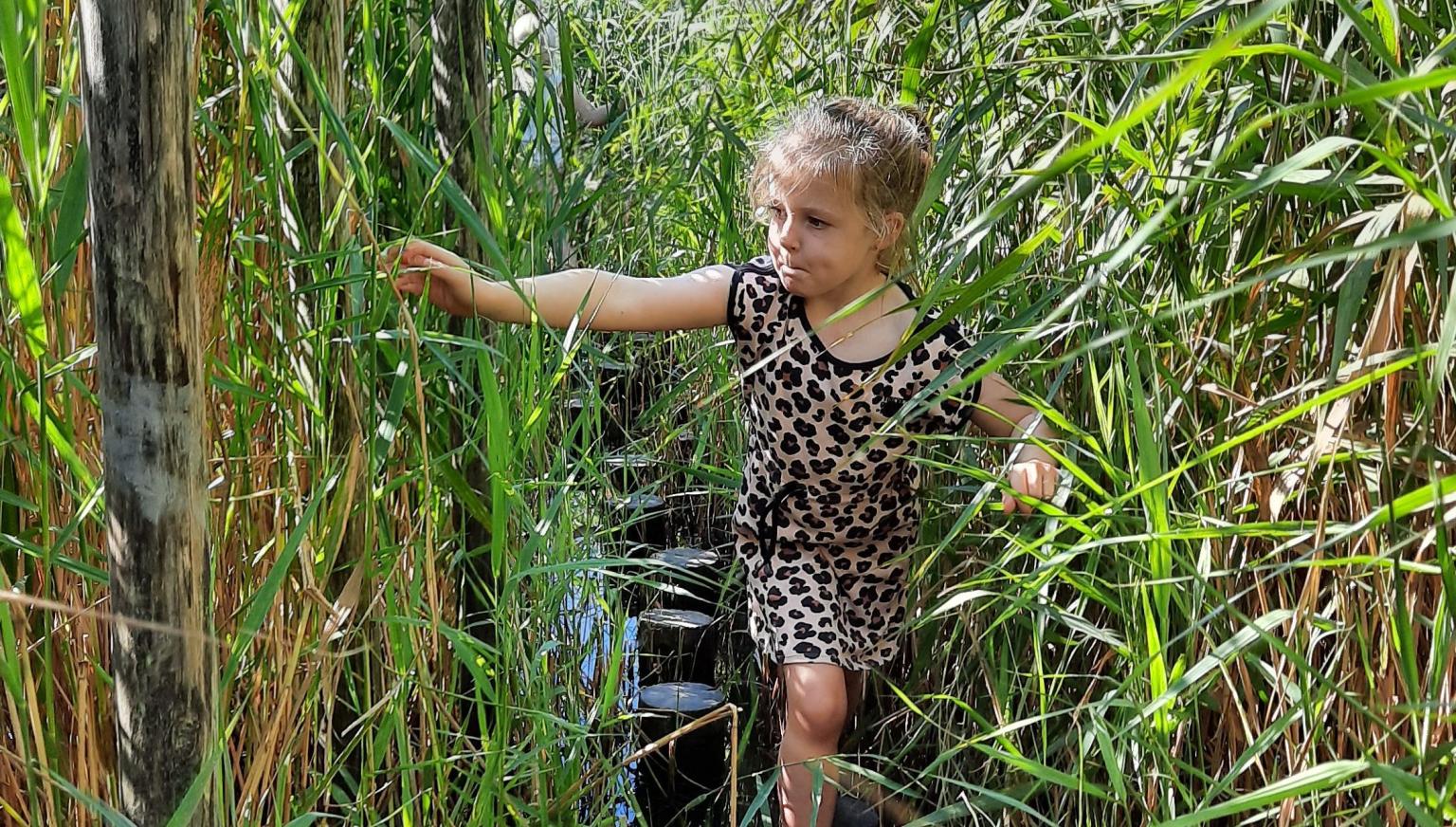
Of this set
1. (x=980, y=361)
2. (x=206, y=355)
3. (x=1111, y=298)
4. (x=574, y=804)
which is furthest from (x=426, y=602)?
(x=1111, y=298)

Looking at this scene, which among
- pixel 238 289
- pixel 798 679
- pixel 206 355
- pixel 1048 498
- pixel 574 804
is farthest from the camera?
pixel 798 679

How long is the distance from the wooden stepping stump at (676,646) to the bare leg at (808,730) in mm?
504

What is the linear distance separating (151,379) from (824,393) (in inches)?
44.8

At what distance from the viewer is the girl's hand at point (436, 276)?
130cm

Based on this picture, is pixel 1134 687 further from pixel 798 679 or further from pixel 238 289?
pixel 238 289

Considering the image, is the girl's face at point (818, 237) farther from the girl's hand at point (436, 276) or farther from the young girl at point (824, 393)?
the girl's hand at point (436, 276)

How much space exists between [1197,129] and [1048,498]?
0.37 meters

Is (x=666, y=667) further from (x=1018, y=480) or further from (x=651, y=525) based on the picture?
(x=1018, y=480)

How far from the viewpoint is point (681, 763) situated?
7.03ft

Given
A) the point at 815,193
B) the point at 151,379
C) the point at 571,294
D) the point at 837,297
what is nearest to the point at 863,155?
the point at 815,193

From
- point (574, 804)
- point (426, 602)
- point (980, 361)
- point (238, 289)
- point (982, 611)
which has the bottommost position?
point (574, 804)

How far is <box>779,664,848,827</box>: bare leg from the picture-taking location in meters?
1.83

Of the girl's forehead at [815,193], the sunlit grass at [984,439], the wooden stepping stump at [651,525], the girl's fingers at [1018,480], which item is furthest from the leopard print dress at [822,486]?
the wooden stepping stump at [651,525]

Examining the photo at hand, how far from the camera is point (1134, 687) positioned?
1233mm
